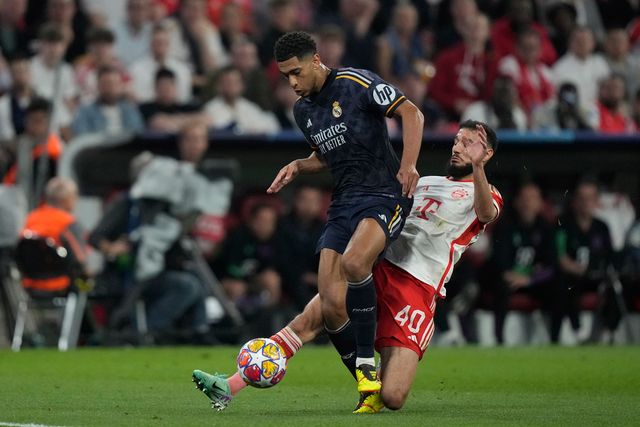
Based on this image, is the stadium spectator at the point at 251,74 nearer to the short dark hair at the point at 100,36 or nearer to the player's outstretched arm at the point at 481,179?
the short dark hair at the point at 100,36

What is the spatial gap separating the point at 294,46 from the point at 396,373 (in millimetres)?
1933

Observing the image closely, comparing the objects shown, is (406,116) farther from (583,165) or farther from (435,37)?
(435,37)

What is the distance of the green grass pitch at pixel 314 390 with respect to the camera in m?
7.51

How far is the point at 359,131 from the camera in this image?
27.0ft

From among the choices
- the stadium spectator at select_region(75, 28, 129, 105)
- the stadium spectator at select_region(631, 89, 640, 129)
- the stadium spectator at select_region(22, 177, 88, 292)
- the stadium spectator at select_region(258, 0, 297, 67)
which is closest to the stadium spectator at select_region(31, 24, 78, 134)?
the stadium spectator at select_region(75, 28, 129, 105)

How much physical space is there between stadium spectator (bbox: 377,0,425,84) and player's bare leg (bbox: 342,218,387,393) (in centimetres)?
1061

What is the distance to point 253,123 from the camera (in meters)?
16.7

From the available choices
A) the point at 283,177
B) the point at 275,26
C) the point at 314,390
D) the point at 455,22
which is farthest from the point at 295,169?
the point at 455,22

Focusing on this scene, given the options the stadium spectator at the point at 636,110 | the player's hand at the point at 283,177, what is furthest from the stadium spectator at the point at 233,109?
the player's hand at the point at 283,177

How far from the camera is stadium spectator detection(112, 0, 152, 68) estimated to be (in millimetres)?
17391

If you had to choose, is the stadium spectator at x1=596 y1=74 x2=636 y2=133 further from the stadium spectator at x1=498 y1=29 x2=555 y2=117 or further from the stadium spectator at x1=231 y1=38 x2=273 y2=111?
the stadium spectator at x1=231 y1=38 x2=273 y2=111

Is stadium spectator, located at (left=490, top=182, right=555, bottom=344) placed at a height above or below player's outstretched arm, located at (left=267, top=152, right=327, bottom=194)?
below

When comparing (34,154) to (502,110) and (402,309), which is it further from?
(402,309)

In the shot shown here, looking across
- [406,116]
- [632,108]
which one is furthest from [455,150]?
[632,108]
